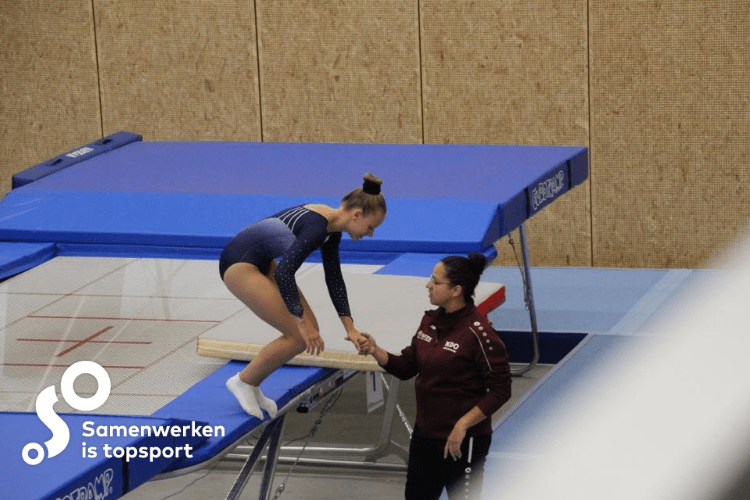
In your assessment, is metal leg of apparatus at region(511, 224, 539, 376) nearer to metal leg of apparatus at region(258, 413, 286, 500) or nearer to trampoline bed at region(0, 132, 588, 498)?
trampoline bed at region(0, 132, 588, 498)

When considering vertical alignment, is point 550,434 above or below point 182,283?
below

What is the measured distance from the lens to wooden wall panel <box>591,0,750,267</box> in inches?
329

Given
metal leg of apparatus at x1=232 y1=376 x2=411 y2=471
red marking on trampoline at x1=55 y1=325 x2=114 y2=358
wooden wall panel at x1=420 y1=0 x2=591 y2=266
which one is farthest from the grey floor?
wooden wall panel at x1=420 y1=0 x2=591 y2=266

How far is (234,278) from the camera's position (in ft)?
13.2

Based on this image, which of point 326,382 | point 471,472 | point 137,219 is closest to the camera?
point 471,472

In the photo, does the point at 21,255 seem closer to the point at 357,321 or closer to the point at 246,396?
the point at 357,321

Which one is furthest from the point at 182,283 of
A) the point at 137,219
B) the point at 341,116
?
the point at 341,116

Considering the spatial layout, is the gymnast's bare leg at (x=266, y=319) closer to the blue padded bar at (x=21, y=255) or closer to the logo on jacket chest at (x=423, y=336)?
the logo on jacket chest at (x=423, y=336)

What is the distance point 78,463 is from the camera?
3236mm

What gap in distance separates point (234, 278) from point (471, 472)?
95 centimetres

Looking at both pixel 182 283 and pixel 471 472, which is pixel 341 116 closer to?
pixel 182 283

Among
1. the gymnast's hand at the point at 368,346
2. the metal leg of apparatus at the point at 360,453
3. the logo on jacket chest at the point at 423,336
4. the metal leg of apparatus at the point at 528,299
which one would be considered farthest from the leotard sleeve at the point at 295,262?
the metal leg of apparatus at the point at 528,299

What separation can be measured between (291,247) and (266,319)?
28 cm

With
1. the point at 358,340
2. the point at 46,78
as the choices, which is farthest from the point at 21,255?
the point at 46,78
